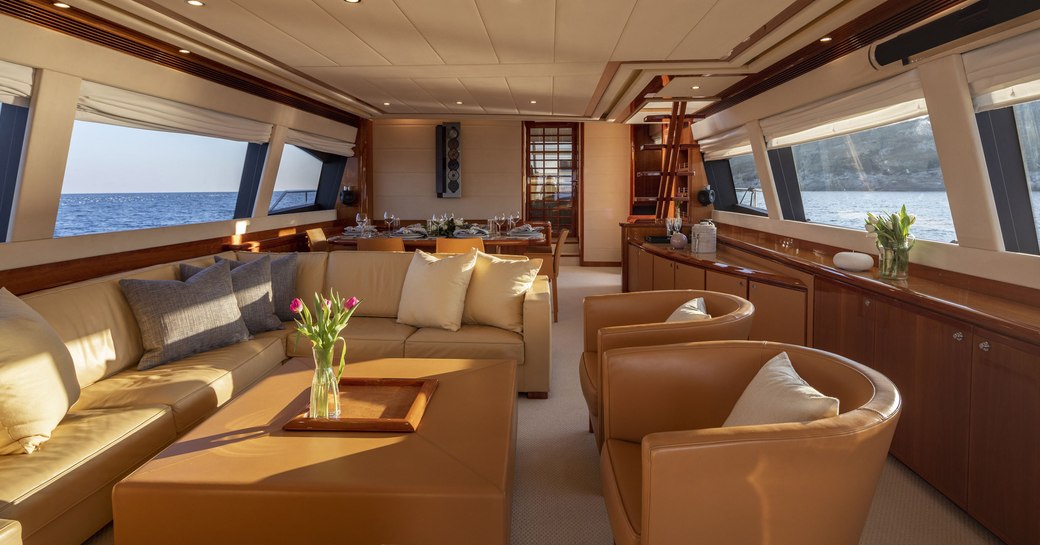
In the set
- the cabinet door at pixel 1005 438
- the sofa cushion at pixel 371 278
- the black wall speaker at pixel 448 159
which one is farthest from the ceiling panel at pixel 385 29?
the black wall speaker at pixel 448 159

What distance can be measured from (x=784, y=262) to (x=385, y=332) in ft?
9.54

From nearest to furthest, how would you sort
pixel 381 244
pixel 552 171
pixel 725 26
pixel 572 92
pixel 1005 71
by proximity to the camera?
1. pixel 1005 71
2. pixel 725 26
3. pixel 381 244
4. pixel 572 92
5. pixel 552 171

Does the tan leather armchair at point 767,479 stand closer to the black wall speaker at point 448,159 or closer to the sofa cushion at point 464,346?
the sofa cushion at point 464,346

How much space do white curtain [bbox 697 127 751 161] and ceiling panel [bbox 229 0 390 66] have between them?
11.2 feet

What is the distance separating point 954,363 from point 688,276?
2.85 m

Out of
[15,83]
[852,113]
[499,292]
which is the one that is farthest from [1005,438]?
[15,83]

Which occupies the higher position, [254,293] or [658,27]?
[658,27]

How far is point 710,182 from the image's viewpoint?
740 cm

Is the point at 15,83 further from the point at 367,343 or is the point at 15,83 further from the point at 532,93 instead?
the point at 532,93

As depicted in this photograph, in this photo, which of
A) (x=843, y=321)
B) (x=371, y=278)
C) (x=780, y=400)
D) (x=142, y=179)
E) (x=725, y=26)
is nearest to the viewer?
(x=780, y=400)

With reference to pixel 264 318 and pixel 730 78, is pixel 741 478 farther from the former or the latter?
pixel 730 78

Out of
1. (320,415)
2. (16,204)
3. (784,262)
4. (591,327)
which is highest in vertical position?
(16,204)

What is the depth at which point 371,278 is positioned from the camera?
14.6 ft

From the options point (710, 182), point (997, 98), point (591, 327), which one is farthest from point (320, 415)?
point (710, 182)
